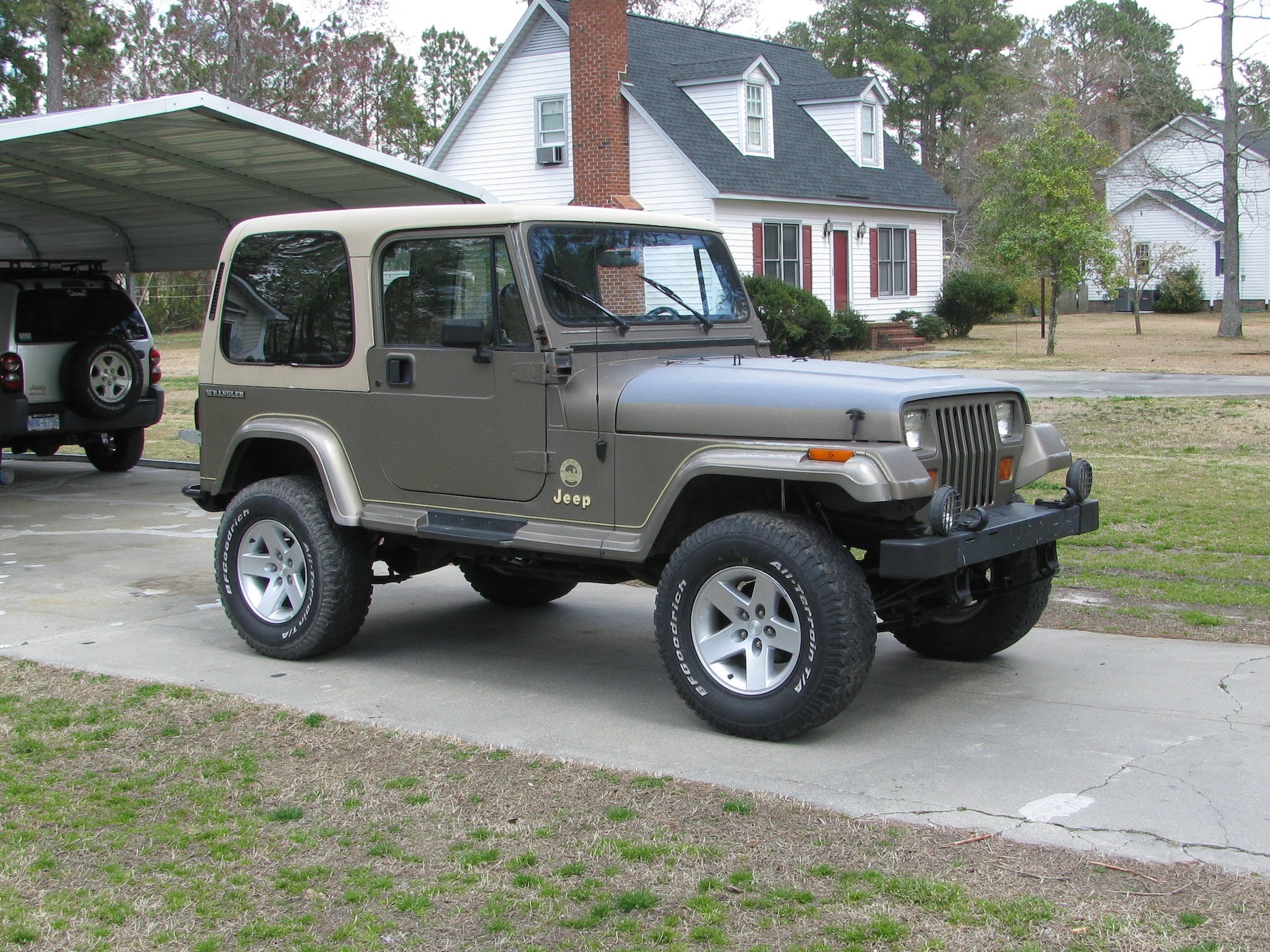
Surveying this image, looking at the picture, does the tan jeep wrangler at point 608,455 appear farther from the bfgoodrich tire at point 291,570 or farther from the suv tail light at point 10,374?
the suv tail light at point 10,374

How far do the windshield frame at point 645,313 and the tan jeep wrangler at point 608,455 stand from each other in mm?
13

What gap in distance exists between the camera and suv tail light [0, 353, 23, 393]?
41.0ft

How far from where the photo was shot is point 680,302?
252 inches

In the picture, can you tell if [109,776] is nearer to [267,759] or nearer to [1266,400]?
[267,759]

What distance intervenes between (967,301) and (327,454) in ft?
102

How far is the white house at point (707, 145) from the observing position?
2645 cm

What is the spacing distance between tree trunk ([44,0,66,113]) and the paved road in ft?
91.3

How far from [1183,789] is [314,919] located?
292cm

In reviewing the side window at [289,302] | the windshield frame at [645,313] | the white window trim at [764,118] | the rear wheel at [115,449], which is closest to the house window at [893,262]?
the white window trim at [764,118]

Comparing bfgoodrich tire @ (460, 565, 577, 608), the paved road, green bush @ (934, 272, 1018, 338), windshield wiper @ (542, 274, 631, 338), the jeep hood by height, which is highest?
green bush @ (934, 272, 1018, 338)

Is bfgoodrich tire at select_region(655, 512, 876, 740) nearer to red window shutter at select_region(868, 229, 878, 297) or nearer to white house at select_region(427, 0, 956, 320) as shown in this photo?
white house at select_region(427, 0, 956, 320)

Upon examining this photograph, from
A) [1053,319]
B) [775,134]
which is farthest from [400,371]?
[775,134]

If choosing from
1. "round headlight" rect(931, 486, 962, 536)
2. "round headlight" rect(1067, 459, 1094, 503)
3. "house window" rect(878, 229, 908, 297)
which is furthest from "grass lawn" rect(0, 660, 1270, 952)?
"house window" rect(878, 229, 908, 297)

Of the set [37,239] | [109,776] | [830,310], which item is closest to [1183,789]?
[109,776]
